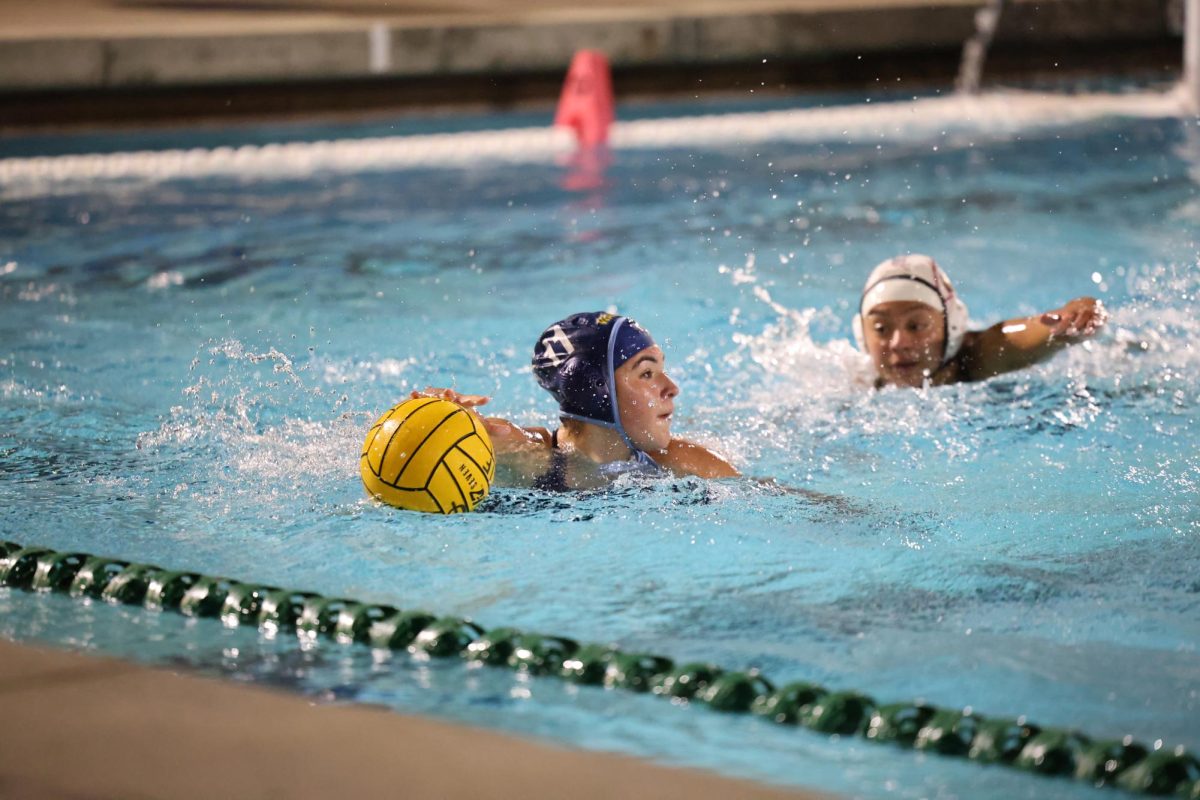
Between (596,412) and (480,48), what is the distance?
25.4ft

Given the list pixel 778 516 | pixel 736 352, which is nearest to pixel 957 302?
pixel 736 352

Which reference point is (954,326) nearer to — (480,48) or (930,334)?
(930,334)

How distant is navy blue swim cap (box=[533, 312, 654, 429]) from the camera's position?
3.87 m

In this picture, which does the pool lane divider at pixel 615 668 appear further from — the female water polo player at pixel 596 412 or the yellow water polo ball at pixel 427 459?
the female water polo player at pixel 596 412

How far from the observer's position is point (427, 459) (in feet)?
11.8

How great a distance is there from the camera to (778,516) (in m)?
3.88

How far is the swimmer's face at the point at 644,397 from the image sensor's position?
3.87m

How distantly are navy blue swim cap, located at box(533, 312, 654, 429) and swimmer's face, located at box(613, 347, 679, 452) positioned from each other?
0.02 m

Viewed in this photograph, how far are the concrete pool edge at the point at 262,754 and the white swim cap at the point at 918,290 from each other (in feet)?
9.47

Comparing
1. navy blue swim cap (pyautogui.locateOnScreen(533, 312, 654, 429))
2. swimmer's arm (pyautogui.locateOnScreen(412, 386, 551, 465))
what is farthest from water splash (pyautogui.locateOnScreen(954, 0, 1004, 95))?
swimmer's arm (pyautogui.locateOnScreen(412, 386, 551, 465))

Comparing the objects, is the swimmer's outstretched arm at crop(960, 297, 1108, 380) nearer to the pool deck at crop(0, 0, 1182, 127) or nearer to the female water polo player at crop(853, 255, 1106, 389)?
the female water polo player at crop(853, 255, 1106, 389)

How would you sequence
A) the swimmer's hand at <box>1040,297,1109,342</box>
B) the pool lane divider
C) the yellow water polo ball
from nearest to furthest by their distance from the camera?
the pool lane divider → the yellow water polo ball → the swimmer's hand at <box>1040,297,1109,342</box>

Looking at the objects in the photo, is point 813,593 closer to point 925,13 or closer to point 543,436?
point 543,436

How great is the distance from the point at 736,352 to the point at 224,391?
2.05 m
